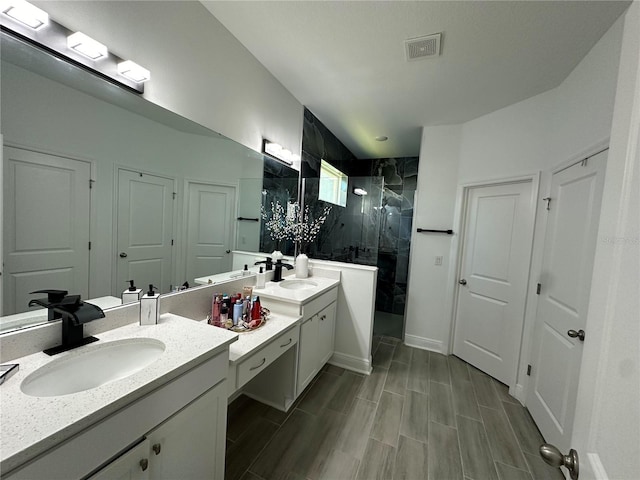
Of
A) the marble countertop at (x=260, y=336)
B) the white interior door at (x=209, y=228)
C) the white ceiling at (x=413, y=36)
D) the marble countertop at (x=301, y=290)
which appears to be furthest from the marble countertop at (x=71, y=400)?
the white ceiling at (x=413, y=36)

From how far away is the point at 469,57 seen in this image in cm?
184

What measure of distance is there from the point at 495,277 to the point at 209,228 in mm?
2719

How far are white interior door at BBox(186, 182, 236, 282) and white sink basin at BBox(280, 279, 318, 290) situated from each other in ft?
2.07

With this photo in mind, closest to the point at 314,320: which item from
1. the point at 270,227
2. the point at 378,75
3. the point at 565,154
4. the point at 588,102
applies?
the point at 270,227

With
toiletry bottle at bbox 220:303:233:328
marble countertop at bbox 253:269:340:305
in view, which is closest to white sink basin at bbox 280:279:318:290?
marble countertop at bbox 253:269:340:305

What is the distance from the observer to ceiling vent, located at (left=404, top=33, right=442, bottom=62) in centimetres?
168

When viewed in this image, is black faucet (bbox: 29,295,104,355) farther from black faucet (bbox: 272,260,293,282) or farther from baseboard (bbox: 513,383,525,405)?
baseboard (bbox: 513,383,525,405)

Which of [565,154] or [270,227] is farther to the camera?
[270,227]

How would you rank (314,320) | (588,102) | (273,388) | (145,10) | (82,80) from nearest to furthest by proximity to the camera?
1. (82,80)
2. (145,10)
3. (588,102)
4. (273,388)
5. (314,320)

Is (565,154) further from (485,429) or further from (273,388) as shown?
(273,388)

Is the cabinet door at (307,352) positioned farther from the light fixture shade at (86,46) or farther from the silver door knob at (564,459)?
the light fixture shade at (86,46)

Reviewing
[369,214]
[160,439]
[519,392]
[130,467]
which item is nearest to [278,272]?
[369,214]

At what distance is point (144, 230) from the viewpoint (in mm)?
1358

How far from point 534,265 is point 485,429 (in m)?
1.37
